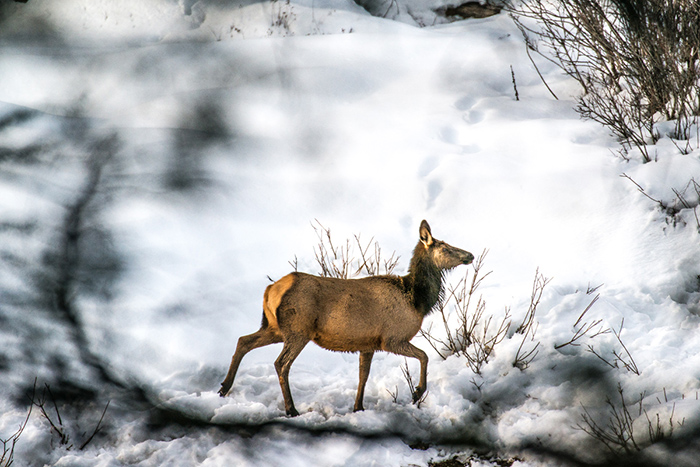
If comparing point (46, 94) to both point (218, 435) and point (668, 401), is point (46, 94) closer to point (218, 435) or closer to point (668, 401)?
point (218, 435)


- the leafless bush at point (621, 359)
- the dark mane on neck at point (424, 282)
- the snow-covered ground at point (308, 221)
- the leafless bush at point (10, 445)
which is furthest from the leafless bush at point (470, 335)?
the leafless bush at point (10, 445)

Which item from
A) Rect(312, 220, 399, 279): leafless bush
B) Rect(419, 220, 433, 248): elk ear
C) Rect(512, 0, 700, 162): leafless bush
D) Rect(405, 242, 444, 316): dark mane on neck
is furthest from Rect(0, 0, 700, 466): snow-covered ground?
Rect(419, 220, 433, 248): elk ear

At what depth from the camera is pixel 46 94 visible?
10000 millimetres

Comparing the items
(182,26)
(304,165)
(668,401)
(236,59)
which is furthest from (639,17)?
(182,26)

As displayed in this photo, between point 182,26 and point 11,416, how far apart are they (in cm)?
922

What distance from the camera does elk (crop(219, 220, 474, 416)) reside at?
4227 millimetres

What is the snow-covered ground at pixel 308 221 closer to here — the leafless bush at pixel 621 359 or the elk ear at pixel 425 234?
the leafless bush at pixel 621 359

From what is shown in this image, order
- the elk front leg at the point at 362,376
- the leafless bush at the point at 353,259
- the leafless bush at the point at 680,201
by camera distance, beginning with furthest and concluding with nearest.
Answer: the leafless bush at the point at 680,201 → the leafless bush at the point at 353,259 → the elk front leg at the point at 362,376

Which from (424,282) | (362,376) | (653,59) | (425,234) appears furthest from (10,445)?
(653,59)

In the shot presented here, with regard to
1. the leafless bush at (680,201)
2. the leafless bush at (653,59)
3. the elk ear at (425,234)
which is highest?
the leafless bush at (653,59)

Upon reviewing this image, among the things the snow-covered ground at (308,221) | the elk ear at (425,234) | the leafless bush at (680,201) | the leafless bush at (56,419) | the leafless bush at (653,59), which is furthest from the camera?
the leafless bush at (653,59)

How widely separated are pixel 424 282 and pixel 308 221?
3.14 m

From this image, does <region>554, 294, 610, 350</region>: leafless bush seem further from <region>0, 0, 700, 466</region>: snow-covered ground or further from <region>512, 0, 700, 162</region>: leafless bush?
<region>512, 0, 700, 162</region>: leafless bush

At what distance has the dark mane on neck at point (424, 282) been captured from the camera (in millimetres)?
4594
